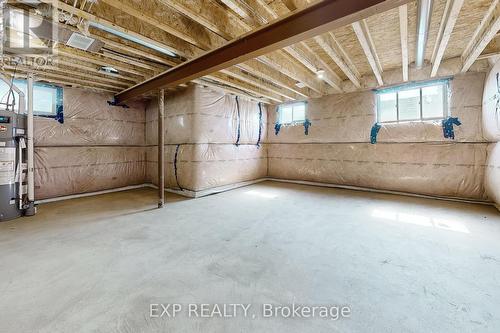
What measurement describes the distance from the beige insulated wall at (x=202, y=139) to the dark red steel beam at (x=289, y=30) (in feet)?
5.69

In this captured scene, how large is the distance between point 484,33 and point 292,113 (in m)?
4.33

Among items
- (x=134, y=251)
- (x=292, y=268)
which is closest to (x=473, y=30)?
(x=292, y=268)

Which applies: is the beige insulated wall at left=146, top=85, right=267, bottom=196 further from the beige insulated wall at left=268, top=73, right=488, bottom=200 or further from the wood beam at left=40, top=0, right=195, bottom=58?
the wood beam at left=40, top=0, right=195, bottom=58

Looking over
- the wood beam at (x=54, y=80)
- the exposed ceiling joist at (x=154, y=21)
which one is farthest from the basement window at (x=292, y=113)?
the wood beam at (x=54, y=80)

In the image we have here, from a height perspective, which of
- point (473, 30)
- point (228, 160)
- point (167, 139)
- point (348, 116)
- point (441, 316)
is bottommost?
point (441, 316)

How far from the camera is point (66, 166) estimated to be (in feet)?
15.3

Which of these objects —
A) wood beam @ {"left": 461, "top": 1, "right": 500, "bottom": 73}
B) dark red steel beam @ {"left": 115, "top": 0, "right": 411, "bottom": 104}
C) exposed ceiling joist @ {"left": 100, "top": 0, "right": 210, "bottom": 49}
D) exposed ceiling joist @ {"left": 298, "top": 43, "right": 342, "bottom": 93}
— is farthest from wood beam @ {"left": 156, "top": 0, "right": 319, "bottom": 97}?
wood beam @ {"left": 461, "top": 1, "right": 500, "bottom": 73}

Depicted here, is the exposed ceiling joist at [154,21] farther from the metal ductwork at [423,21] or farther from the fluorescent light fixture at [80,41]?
the metal ductwork at [423,21]

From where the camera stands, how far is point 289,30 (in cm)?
215

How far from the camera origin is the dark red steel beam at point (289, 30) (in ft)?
5.93

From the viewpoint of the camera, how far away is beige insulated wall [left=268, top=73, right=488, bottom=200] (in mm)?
4180

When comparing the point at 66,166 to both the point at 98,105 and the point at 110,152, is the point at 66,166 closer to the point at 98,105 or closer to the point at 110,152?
the point at 110,152

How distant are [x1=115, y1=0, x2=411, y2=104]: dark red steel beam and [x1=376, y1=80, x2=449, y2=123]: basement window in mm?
3878

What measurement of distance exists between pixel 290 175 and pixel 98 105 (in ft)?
18.1
